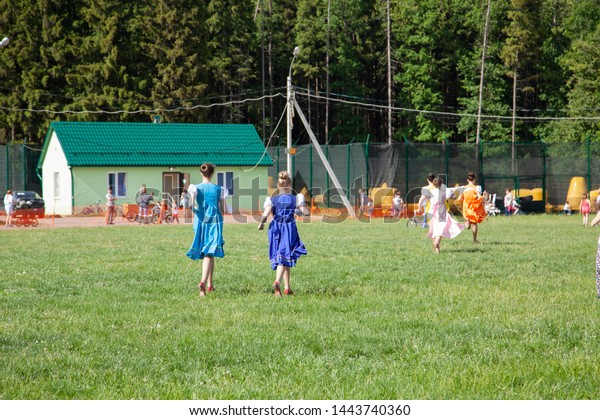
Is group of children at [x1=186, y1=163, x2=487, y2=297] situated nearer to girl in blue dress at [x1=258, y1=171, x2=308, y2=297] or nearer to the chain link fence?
girl in blue dress at [x1=258, y1=171, x2=308, y2=297]

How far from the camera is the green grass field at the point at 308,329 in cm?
655

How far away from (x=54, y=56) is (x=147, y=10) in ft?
23.3

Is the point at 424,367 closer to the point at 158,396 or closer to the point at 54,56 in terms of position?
the point at 158,396

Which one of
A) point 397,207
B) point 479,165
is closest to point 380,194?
point 397,207

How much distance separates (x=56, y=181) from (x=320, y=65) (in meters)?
29.7

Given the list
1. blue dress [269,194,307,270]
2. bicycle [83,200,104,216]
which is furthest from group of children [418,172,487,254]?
bicycle [83,200,104,216]

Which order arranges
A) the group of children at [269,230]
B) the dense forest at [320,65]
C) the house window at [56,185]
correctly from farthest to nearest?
the dense forest at [320,65] → the house window at [56,185] → the group of children at [269,230]

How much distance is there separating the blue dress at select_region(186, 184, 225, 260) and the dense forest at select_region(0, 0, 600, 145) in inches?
1659

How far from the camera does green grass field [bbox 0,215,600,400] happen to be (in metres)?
6.55

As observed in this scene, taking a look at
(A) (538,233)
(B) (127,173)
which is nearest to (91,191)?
(B) (127,173)

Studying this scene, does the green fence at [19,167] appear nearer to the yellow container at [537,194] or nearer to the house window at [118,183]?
the house window at [118,183]

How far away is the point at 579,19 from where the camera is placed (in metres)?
62.8

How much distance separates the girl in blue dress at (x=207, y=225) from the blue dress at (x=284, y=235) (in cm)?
72

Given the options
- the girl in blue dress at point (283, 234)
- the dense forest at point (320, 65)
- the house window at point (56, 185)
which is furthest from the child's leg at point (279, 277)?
the dense forest at point (320, 65)
